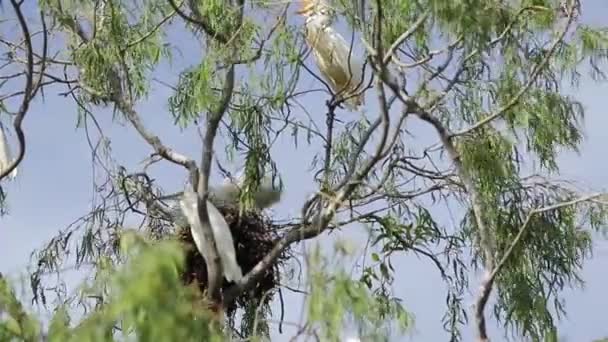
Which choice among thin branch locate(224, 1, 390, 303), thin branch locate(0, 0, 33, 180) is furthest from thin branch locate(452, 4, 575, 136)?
thin branch locate(0, 0, 33, 180)

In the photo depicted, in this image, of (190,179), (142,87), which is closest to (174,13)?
(142,87)

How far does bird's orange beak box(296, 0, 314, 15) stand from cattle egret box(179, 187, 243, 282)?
57cm

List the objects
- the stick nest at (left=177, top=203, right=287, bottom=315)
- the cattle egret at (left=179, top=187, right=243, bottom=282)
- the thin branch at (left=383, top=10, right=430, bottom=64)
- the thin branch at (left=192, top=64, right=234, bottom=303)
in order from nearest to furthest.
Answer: the thin branch at (left=383, top=10, right=430, bottom=64) < the thin branch at (left=192, top=64, right=234, bottom=303) < the cattle egret at (left=179, top=187, right=243, bottom=282) < the stick nest at (left=177, top=203, right=287, bottom=315)

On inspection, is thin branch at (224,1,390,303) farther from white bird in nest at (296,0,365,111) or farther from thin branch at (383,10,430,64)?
white bird in nest at (296,0,365,111)

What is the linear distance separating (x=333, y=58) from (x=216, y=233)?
0.58m

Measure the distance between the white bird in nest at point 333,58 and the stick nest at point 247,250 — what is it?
493mm

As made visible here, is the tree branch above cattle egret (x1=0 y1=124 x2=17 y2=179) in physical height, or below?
below

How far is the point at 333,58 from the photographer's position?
354 cm

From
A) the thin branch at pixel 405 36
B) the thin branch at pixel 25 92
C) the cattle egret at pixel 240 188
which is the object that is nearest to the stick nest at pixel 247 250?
the cattle egret at pixel 240 188

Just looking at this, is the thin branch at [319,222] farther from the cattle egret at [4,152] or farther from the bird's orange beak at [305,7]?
the cattle egret at [4,152]

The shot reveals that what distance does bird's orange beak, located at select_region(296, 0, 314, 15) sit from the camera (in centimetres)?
333

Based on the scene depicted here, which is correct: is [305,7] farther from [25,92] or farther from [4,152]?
[4,152]

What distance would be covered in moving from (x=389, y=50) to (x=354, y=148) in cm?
77

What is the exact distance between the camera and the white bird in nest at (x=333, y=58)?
337 centimetres
